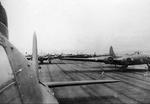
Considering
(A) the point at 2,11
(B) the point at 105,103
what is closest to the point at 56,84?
(B) the point at 105,103

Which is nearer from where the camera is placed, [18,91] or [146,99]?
[18,91]

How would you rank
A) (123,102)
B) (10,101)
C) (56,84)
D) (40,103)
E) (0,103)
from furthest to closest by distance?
(123,102), (56,84), (40,103), (10,101), (0,103)

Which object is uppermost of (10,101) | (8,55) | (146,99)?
(8,55)

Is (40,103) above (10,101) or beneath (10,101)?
beneath

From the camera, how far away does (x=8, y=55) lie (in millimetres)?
Answer: 2881

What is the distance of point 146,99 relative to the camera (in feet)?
29.4

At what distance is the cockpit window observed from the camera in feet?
8.48

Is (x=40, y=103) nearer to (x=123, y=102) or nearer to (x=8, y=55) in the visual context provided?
(x=8, y=55)

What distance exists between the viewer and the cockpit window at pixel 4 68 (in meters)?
2.59

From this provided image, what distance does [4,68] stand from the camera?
104 inches

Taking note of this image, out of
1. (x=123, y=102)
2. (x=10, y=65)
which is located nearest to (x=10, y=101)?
(x=10, y=65)

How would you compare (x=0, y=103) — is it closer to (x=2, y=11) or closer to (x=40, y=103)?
(x=40, y=103)

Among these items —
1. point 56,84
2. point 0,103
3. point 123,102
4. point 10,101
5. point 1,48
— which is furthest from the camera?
point 123,102

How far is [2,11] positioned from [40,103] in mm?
2192
